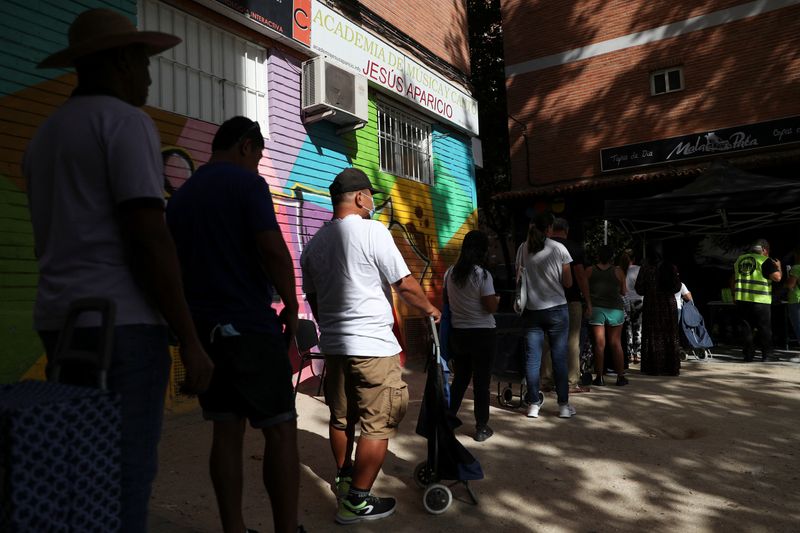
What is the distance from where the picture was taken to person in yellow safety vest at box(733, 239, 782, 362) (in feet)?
28.2

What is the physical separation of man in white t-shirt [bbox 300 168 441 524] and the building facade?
11.7m

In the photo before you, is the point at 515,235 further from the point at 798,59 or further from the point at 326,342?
the point at 326,342

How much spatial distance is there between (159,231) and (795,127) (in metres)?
14.1

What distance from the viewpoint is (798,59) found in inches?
476

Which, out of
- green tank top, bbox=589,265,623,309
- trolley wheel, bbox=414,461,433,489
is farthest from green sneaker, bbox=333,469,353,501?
green tank top, bbox=589,265,623,309

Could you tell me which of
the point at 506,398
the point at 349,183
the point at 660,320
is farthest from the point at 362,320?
the point at 660,320

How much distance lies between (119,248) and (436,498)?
2.36 metres

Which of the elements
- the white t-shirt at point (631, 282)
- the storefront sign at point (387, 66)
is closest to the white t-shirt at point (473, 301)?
the storefront sign at point (387, 66)

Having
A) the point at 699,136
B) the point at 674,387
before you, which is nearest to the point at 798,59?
the point at 699,136

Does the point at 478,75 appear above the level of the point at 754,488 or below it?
above

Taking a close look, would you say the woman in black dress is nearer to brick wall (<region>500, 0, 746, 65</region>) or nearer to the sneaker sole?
the sneaker sole

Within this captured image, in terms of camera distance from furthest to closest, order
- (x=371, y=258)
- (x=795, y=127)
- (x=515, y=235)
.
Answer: (x=515, y=235), (x=795, y=127), (x=371, y=258)

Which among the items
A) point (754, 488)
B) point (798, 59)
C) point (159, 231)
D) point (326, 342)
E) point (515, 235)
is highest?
point (798, 59)

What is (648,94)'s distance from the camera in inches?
545
